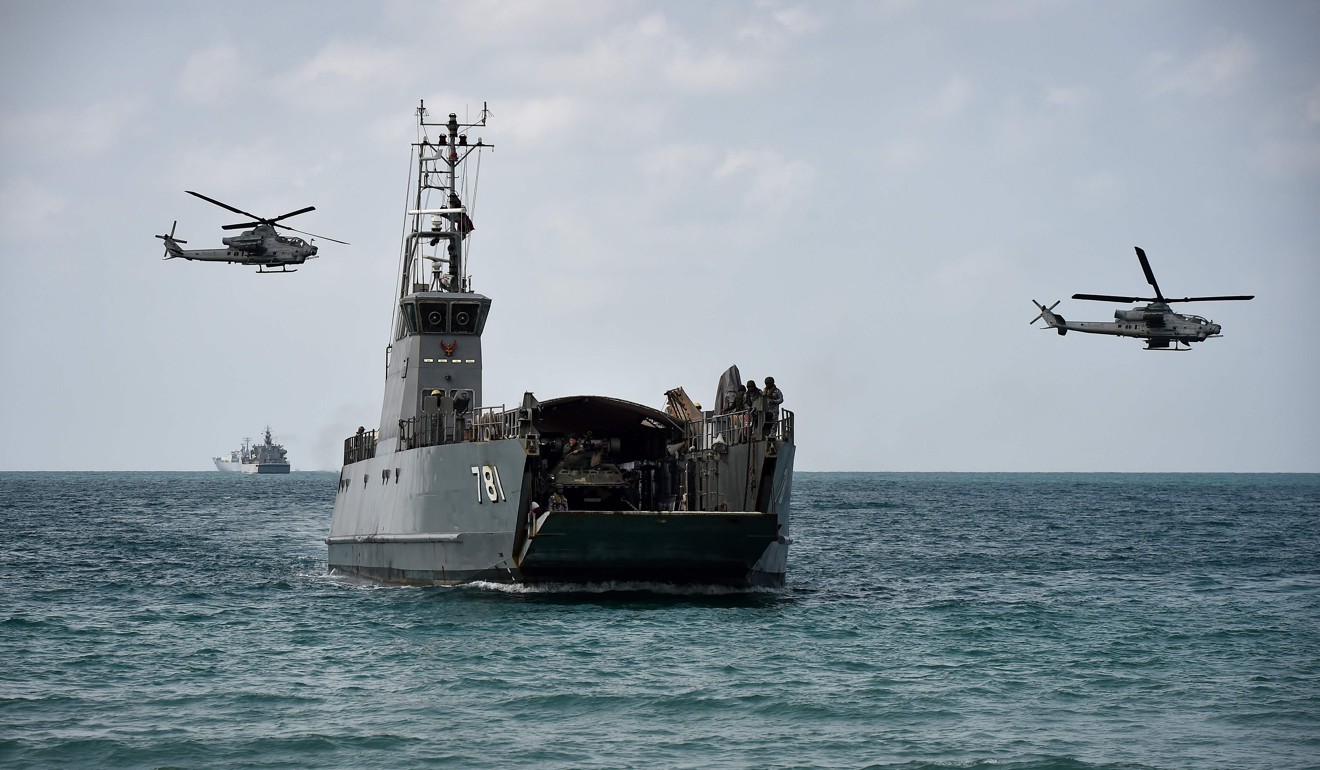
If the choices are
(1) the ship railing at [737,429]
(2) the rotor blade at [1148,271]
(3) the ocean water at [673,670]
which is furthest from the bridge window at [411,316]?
(2) the rotor blade at [1148,271]

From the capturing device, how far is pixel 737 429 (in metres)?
28.0

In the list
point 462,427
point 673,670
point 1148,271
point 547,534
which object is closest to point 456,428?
point 462,427

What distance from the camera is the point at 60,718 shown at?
54.4 feet

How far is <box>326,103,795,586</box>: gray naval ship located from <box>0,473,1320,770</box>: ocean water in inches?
35.0

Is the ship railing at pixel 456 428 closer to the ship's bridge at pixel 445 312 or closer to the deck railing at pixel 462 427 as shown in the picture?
the deck railing at pixel 462 427

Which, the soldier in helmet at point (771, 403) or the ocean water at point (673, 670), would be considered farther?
the soldier in helmet at point (771, 403)

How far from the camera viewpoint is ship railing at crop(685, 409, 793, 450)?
26.8 m

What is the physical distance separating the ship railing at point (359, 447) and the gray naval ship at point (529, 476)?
319mm

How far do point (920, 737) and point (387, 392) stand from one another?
2297 centimetres

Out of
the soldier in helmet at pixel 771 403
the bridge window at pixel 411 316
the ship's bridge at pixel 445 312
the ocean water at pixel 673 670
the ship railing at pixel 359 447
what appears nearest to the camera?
the ocean water at pixel 673 670

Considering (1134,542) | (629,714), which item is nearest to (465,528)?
(629,714)

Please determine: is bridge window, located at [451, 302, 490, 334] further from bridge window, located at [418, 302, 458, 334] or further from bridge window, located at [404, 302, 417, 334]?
bridge window, located at [404, 302, 417, 334]

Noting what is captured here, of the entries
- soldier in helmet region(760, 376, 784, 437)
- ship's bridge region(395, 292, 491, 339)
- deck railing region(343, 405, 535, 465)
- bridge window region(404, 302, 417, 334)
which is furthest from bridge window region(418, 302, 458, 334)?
soldier in helmet region(760, 376, 784, 437)

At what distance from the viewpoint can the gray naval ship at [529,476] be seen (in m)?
25.9
